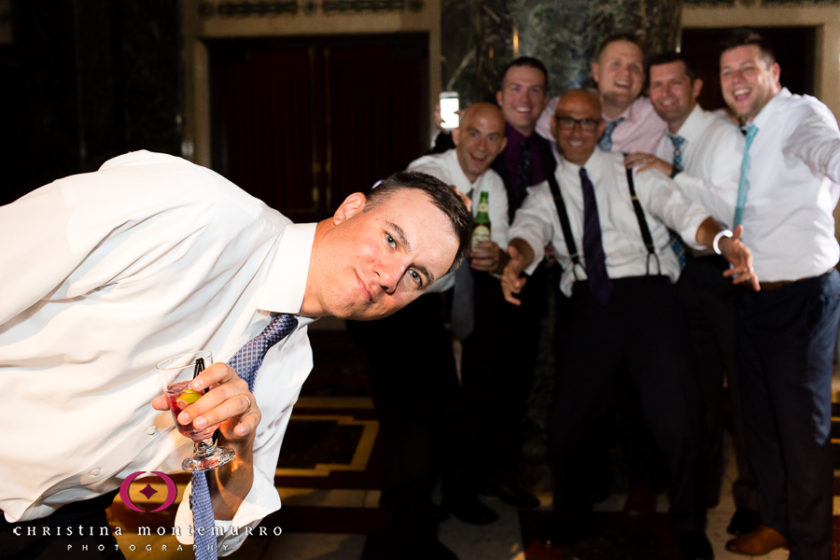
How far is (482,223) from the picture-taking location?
9.64ft

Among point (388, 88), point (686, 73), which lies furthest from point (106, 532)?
point (388, 88)

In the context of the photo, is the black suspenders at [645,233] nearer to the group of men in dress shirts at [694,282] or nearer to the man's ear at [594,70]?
the group of men in dress shirts at [694,282]

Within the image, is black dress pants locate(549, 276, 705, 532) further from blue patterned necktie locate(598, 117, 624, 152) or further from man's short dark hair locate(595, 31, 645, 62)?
man's short dark hair locate(595, 31, 645, 62)

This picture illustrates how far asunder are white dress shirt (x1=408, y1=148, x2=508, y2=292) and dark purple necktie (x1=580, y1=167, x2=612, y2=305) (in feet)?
1.23

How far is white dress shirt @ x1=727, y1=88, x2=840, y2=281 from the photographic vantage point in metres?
2.51

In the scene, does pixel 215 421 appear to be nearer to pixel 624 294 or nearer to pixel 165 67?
pixel 624 294

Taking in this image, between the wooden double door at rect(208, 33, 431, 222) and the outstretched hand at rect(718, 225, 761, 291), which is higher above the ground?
the wooden double door at rect(208, 33, 431, 222)

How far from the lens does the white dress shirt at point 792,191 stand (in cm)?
251

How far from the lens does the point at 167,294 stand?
1258 mm

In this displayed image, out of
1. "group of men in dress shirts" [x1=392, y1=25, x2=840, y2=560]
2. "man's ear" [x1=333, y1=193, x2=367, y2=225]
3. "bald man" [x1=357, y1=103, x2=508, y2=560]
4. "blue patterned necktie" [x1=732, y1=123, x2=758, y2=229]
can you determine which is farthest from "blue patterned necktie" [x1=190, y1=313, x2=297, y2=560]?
"blue patterned necktie" [x1=732, y1=123, x2=758, y2=229]

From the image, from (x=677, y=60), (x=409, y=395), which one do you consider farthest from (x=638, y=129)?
(x=409, y=395)

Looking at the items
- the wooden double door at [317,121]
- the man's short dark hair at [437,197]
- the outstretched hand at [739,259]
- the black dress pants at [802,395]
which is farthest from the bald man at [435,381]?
the wooden double door at [317,121]

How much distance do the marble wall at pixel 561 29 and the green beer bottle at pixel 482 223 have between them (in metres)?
0.74

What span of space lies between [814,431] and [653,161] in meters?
1.24
